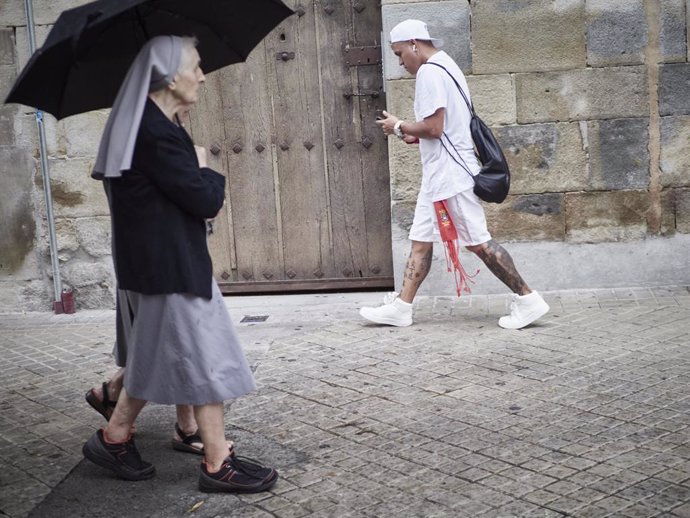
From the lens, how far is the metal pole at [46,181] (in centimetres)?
657

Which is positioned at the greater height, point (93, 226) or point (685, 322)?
point (93, 226)

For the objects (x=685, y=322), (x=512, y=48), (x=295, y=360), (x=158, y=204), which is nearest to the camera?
(x=158, y=204)

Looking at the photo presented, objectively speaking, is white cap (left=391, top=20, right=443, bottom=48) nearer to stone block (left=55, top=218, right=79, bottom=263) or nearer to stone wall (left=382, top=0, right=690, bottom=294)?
stone wall (left=382, top=0, right=690, bottom=294)

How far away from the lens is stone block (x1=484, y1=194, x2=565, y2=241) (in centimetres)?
660

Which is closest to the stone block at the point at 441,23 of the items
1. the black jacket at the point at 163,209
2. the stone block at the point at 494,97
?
the stone block at the point at 494,97

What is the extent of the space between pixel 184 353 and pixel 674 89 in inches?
170

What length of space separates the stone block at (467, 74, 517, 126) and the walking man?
33.3 inches

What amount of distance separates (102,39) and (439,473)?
1973 millimetres

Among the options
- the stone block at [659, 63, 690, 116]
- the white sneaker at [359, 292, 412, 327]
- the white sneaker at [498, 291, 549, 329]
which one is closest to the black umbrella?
the white sneaker at [359, 292, 412, 327]

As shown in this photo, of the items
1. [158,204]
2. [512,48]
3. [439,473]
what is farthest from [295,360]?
[512,48]

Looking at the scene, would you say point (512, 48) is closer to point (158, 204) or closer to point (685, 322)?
point (685, 322)

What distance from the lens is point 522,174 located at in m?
6.59

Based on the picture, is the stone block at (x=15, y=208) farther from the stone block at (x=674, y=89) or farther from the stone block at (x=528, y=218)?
the stone block at (x=674, y=89)

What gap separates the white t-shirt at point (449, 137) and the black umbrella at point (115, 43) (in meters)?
1.75
